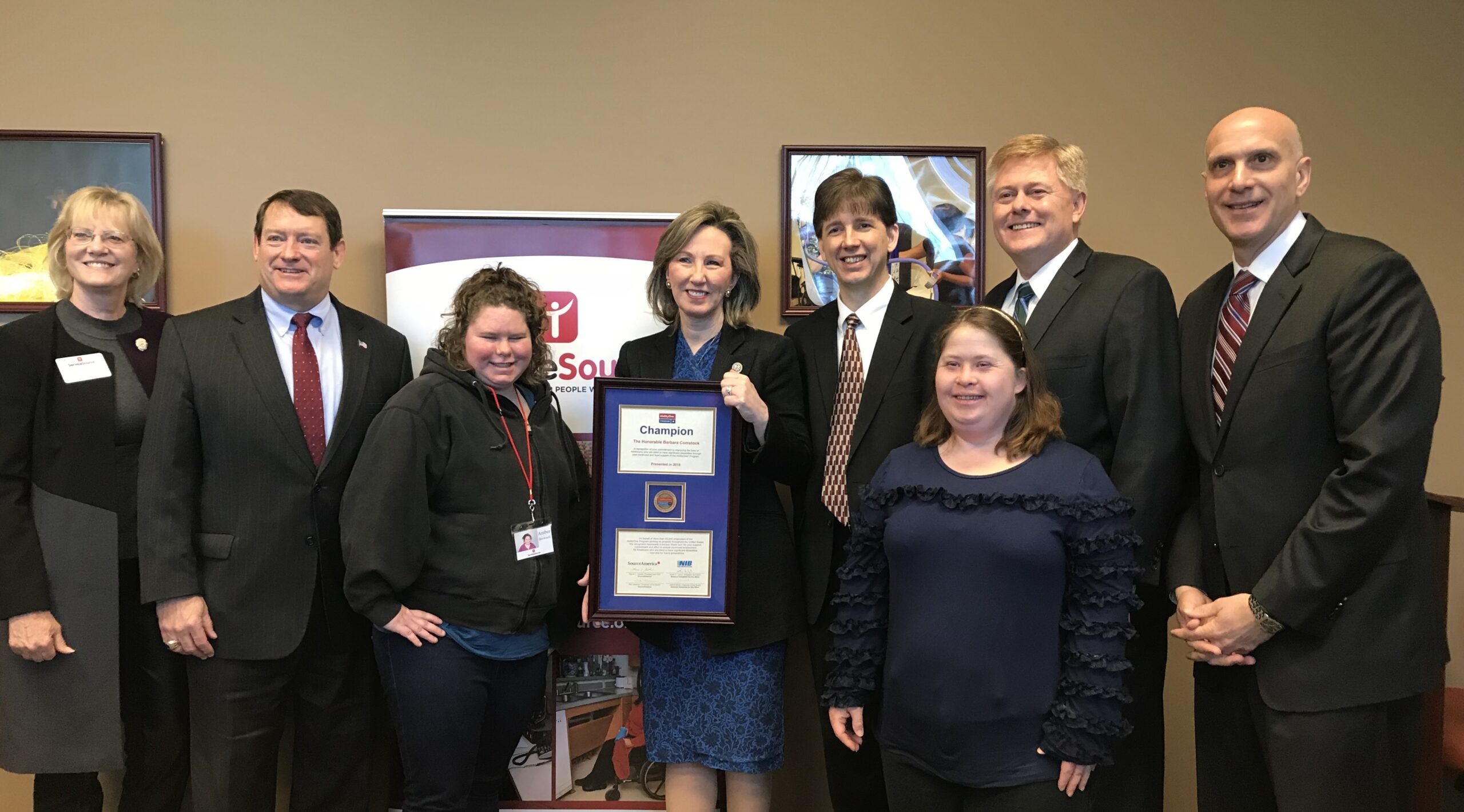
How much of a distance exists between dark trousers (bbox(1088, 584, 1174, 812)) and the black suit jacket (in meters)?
2.08

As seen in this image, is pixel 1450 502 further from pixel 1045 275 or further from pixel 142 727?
pixel 142 727

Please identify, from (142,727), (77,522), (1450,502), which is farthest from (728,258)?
(142,727)

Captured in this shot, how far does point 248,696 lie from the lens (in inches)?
95.8

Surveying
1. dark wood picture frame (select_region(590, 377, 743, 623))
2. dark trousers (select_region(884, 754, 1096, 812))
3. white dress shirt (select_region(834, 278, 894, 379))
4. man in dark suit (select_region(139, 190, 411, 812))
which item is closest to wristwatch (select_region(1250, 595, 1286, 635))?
dark trousers (select_region(884, 754, 1096, 812))

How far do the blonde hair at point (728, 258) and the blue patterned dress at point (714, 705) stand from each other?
181 mm

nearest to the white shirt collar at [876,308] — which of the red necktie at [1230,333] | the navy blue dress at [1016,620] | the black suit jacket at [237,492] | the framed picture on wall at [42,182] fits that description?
the navy blue dress at [1016,620]

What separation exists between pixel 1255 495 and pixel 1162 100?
5.93 ft

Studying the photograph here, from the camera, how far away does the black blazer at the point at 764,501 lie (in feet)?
7.75

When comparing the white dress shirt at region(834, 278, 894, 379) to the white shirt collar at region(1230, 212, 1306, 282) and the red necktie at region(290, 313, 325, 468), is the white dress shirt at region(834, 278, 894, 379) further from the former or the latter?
the red necktie at region(290, 313, 325, 468)

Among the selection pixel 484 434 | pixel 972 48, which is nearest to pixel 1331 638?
pixel 484 434

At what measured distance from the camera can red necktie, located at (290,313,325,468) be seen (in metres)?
2.47

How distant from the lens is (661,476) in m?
2.34

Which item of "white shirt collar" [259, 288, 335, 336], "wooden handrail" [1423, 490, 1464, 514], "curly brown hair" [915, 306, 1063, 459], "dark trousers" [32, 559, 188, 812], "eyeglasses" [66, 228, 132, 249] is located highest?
"eyeglasses" [66, 228, 132, 249]

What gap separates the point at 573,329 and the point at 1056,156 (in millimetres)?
1587
